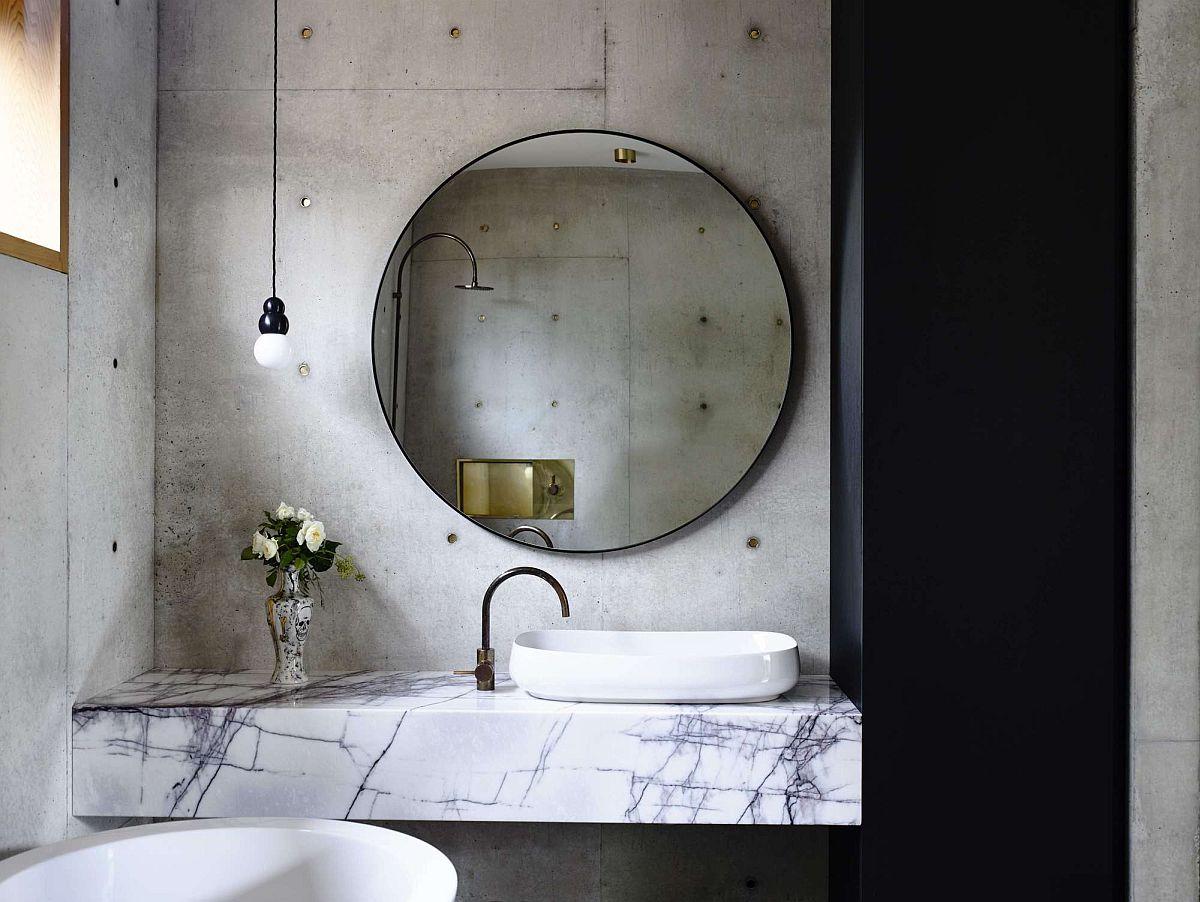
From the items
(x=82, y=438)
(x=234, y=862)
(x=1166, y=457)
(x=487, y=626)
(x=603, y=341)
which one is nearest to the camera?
(x=234, y=862)

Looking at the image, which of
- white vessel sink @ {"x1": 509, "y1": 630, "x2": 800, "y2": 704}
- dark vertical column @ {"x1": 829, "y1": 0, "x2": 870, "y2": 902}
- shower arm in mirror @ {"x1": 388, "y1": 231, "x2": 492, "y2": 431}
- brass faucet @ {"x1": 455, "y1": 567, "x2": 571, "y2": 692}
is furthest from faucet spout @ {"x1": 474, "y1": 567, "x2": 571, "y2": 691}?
dark vertical column @ {"x1": 829, "y1": 0, "x2": 870, "y2": 902}

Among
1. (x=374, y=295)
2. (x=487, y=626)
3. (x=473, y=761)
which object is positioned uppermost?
(x=374, y=295)

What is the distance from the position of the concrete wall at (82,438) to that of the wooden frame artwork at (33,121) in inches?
1.8

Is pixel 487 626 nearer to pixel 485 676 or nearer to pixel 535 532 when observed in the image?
pixel 485 676

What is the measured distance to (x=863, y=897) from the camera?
2018mm

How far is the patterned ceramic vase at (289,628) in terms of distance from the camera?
237cm

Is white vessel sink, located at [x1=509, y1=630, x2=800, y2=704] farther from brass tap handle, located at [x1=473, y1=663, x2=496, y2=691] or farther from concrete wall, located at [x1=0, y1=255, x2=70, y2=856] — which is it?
concrete wall, located at [x1=0, y1=255, x2=70, y2=856]

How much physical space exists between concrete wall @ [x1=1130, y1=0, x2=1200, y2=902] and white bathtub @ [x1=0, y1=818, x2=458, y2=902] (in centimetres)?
140

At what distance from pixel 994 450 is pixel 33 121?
2046 mm

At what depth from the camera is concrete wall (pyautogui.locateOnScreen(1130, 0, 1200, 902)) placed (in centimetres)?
199

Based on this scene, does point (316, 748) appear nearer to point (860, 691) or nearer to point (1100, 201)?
point (860, 691)

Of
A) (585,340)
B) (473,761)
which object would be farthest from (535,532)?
(473,761)

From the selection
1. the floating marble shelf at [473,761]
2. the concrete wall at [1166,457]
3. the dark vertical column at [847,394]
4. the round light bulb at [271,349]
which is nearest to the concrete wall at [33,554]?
the floating marble shelf at [473,761]

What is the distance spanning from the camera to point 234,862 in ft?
6.16
